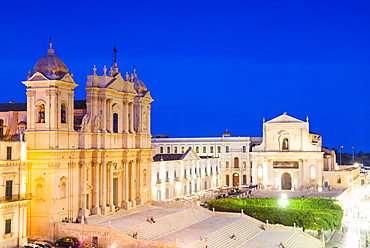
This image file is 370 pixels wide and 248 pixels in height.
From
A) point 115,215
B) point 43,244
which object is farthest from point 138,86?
point 43,244

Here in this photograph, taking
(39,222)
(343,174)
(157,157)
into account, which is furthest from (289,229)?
(343,174)

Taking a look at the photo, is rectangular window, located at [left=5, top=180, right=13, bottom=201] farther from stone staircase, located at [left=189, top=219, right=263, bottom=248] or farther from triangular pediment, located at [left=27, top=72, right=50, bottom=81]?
stone staircase, located at [left=189, top=219, right=263, bottom=248]

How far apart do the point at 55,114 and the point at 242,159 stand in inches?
2640

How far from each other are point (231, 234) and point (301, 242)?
7.05 metres

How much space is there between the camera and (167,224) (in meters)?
48.1

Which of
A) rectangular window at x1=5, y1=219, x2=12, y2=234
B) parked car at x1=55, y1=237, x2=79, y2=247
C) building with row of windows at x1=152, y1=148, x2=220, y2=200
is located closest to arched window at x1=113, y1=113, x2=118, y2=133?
parked car at x1=55, y1=237, x2=79, y2=247

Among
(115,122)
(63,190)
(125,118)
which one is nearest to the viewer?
(63,190)

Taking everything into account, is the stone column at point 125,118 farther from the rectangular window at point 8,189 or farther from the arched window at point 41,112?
the rectangular window at point 8,189

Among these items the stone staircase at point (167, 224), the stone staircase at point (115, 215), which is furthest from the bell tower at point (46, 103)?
the stone staircase at point (167, 224)

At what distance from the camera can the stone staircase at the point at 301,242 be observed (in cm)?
4616

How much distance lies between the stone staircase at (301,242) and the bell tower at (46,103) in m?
22.3

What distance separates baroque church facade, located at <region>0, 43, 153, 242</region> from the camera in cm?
4341

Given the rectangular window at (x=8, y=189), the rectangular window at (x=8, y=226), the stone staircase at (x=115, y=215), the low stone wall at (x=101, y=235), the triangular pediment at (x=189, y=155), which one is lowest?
the low stone wall at (x=101, y=235)

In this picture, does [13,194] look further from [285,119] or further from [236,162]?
[236,162]
